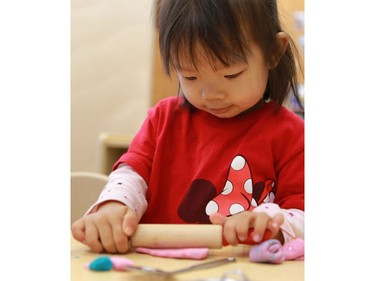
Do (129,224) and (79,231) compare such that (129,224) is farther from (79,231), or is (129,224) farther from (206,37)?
(206,37)

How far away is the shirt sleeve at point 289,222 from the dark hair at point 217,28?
0.13m

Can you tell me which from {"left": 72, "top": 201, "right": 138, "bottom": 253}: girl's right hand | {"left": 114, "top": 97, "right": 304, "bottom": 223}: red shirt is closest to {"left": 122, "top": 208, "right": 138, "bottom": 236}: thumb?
{"left": 72, "top": 201, "right": 138, "bottom": 253}: girl's right hand

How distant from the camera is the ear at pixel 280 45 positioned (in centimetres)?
57

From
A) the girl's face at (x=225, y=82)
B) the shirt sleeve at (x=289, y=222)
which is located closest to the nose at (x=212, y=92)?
the girl's face at (x=225, y=82)

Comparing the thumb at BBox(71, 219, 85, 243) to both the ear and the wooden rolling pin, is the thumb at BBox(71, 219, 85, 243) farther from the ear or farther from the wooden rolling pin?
the ear

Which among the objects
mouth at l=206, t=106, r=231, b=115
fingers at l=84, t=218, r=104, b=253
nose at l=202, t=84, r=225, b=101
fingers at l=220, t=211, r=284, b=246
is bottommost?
fingers at l=84, t=218, r=104, b=253

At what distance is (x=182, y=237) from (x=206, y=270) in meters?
0.06

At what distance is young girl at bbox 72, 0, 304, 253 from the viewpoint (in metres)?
0.48

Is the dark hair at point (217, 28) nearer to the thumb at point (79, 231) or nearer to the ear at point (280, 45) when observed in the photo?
the ear at point (280, 45)
